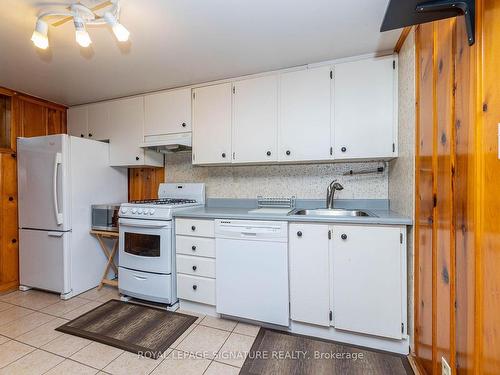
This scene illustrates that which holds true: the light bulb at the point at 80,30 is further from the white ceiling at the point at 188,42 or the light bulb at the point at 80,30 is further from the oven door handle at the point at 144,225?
the oven door handle at the point at 144,225

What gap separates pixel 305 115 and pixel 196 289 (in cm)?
179

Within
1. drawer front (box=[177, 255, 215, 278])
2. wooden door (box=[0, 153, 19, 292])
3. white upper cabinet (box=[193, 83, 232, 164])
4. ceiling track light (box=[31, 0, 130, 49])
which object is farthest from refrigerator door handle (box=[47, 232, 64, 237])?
ceiling track light (box=[31, 0, 130, 49])

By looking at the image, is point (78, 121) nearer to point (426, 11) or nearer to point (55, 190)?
point (55, 190)

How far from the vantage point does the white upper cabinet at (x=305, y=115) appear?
2.06 meters

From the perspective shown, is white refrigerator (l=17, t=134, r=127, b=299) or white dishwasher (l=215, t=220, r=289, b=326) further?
white refrigerator (l=17, t=134, r=127, b=299)

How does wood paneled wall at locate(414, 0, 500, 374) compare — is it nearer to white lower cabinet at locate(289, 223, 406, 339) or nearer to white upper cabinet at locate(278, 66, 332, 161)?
white lower cabinet at locate(289, 223, 406, 339)

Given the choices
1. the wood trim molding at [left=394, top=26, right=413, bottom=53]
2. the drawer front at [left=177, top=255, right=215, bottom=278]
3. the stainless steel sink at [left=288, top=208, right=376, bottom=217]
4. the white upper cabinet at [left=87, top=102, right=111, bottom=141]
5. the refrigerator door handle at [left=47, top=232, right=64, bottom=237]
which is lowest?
the drawer front at [left=177, top=255, right=215, bottom=278]

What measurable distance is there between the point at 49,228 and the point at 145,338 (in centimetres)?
159

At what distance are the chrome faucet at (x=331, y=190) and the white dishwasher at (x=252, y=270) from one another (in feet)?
2.05

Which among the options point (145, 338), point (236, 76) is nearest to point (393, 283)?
point (145, 338)

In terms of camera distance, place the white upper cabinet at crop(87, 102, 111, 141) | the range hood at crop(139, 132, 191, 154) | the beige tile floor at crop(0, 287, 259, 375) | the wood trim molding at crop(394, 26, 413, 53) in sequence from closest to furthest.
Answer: the beige tile floor at crop(0, 287, 259, 375)
the wood trim molding at crop(394, 26, 413, 53)
the range hood at crop(139, 132, 191, 154)
the white upper cabinet at crop(87, 102, 111, 141)

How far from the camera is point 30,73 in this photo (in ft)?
7.38

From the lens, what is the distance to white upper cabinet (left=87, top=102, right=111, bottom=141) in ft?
9.52

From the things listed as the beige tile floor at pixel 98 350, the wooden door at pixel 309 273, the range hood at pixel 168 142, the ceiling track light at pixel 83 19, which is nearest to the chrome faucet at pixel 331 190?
the wooden door at pixel 309 273
